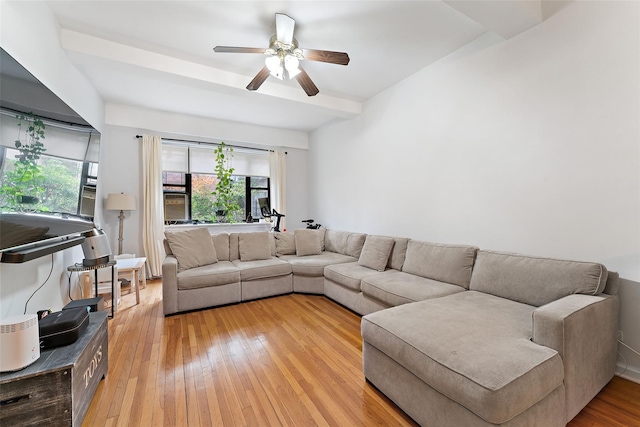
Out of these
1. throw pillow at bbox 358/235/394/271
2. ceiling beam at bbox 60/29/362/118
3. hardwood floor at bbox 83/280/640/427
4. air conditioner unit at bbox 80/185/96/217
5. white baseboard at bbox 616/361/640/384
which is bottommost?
hardwood floor at bbox 83/280/640/427

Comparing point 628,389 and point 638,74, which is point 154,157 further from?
point 628,389

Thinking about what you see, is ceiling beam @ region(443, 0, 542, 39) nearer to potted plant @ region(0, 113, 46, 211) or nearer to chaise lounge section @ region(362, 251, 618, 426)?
chaise lounge section @ region(362, 251, 618, 426)

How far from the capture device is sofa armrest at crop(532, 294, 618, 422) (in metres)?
1.34

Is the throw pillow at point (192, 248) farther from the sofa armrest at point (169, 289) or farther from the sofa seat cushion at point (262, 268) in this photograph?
the sofa seat cushion at point (262, 268)

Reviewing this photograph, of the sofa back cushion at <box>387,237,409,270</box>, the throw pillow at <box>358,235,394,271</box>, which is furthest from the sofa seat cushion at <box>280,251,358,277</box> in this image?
the sofa back cushion at <box>387,237,409,270</box>

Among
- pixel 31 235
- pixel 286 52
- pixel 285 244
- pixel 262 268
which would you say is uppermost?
pixel 286 52

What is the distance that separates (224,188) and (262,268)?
2399 millimetres

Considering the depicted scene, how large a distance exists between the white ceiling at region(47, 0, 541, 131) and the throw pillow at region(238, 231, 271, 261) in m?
1.92

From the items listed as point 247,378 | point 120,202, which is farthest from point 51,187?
point 120,202

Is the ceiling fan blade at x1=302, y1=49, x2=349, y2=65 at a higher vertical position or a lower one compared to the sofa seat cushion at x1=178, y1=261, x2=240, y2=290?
Result: higher

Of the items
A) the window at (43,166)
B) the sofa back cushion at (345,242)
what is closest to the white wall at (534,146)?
the sofa back cushion at (345,242)

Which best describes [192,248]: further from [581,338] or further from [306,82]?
[581,338]

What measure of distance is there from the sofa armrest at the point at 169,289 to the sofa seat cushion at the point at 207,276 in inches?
2.4

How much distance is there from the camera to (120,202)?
3959 millimetres
